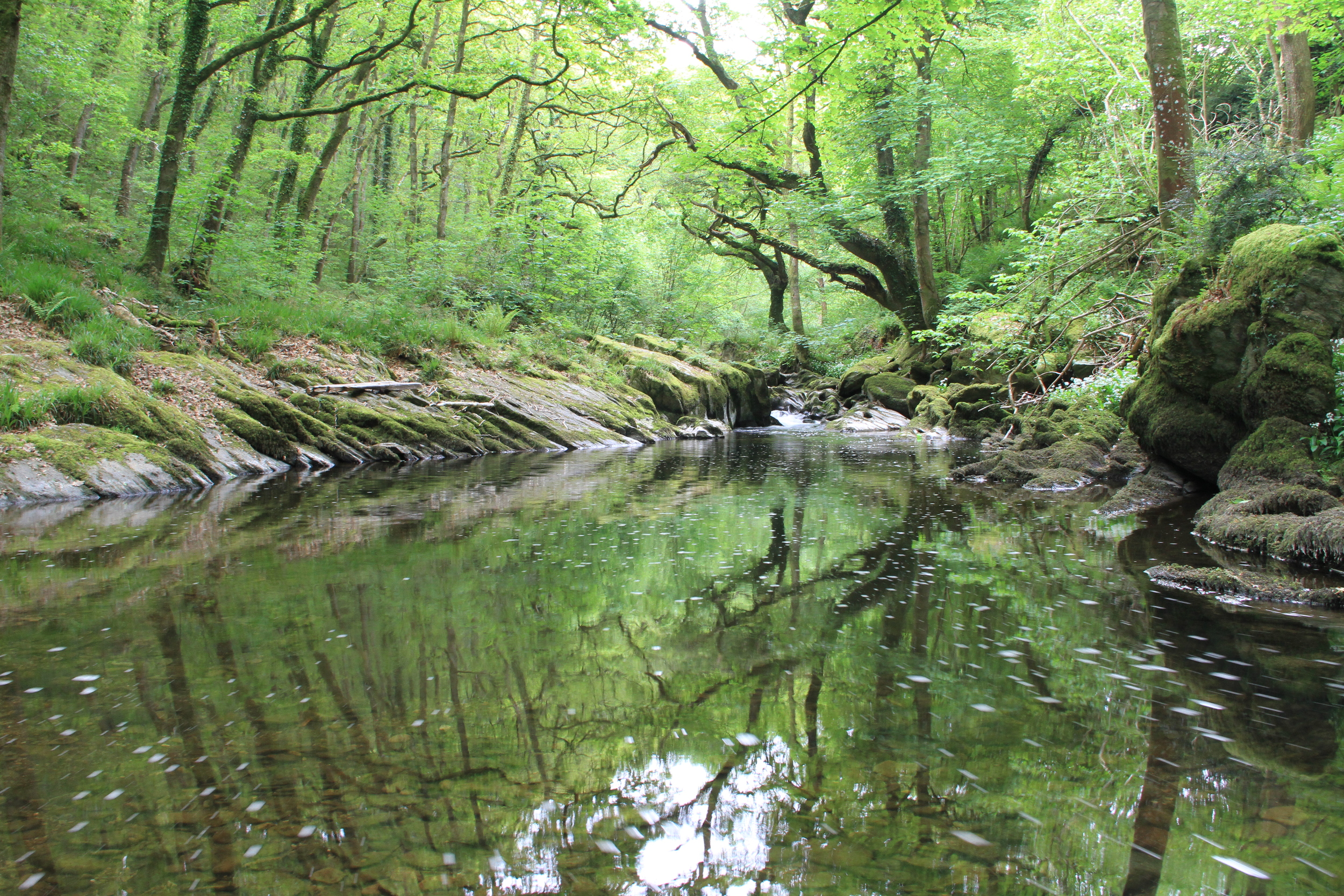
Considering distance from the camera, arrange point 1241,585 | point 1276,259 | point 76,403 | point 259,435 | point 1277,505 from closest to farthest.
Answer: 1. point 1241,585
2. point 1277,505
3. point 1276,259
4. point 76,403
5. point 259,435

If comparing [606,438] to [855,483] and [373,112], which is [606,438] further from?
[373,112]

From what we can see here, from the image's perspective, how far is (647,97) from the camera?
21.3 metres

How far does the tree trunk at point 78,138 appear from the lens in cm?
2081

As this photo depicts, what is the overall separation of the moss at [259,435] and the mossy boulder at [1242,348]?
43.3ft

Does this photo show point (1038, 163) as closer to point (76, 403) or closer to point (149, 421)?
point (149, 421)

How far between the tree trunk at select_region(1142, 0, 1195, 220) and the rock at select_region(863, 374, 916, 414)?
45.7 feet

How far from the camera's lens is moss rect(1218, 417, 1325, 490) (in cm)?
Answer: 610

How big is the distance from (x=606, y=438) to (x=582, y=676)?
14.6 meters

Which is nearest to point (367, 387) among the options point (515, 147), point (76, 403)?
point (76, 403)

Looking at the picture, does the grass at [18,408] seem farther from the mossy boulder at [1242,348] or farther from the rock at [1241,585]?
the mossy boulder at [1242,348]

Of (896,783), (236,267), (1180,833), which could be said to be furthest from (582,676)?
(236,267)

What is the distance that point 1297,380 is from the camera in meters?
6.40

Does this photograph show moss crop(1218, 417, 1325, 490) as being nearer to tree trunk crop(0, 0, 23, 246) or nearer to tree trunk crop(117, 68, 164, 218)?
tree trunk crop(0, 0, 23, 246)

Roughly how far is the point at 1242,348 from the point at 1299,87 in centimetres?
911
